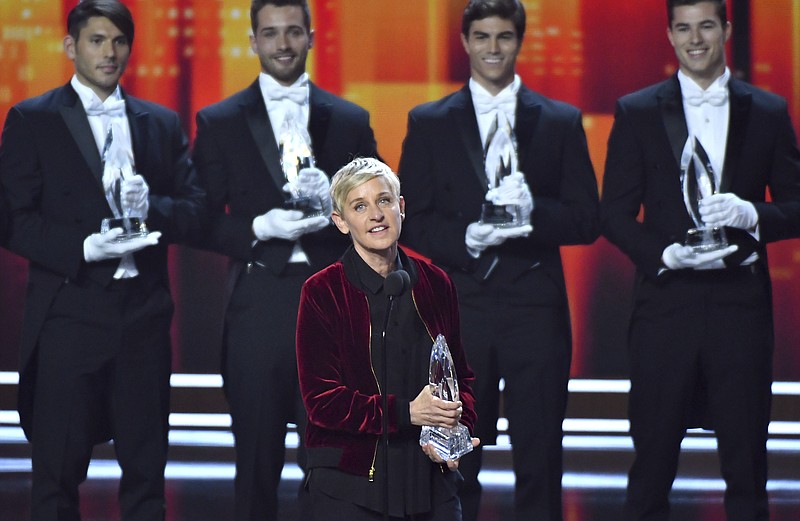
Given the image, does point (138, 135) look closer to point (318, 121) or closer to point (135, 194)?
point (135, 194)

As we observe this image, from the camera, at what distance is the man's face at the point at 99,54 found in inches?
176

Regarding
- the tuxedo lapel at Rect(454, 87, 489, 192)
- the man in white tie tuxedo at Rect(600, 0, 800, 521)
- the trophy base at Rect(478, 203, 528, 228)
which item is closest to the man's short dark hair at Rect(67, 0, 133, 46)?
the tuxedo lapel at Rect(454, 87, 489, 192)

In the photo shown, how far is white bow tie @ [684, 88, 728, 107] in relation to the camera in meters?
4.43

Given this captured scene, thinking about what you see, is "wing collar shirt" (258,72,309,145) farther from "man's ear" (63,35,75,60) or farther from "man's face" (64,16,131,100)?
"man's ear" (63,35,75,60)

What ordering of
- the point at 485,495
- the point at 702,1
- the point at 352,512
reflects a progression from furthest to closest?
the point at 485,495, the point at 702,1, the point at 352,512

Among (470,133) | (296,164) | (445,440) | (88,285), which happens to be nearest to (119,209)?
(88,285)

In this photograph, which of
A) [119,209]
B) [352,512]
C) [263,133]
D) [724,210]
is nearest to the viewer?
[352,512]

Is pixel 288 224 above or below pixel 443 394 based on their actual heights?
above

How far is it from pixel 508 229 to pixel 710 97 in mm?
867

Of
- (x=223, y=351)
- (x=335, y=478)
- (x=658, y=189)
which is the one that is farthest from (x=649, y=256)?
(x=335, y=478)

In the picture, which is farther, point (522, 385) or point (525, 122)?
point (525, 122)

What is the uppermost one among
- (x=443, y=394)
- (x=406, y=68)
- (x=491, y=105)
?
(x=406, y=68)

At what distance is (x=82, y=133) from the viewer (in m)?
4.44

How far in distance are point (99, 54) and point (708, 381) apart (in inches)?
94.8
